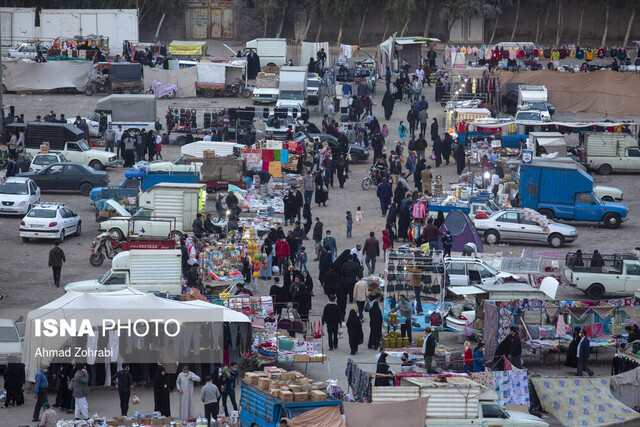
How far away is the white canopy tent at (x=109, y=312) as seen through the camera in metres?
23.2

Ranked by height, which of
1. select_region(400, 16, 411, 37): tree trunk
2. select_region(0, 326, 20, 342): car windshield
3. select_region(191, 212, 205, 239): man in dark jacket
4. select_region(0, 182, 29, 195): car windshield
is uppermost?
select_region(400, 16, 411, 37): tree trunk

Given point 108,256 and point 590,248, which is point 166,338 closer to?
point 108,256

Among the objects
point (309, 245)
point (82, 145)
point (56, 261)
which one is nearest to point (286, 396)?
point (56, 261)

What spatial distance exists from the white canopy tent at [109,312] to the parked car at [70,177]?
16.0 metres

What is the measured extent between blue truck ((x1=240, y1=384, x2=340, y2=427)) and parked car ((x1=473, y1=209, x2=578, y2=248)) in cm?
1572

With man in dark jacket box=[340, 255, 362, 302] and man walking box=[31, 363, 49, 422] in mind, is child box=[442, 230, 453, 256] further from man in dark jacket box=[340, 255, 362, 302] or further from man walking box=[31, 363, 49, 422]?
man walking box=[31, 363, 49, 422]

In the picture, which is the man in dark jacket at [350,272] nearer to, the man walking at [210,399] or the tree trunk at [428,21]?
the man walking at [210,399]

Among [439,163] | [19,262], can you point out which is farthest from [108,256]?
[439,163]

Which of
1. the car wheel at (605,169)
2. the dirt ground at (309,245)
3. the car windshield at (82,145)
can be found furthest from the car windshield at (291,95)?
the car wheel at (605,169)

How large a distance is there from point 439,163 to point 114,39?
87.6 ft

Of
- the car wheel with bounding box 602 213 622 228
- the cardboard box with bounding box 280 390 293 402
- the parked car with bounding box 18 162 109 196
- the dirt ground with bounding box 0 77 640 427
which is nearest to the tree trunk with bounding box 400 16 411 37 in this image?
the dirt ground with bounding box 0 77 640 427

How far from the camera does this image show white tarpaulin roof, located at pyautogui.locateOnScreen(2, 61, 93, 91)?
58219mm

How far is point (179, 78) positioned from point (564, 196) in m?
25.0

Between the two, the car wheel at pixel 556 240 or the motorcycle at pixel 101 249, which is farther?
the car wheel at pixel 556 240
